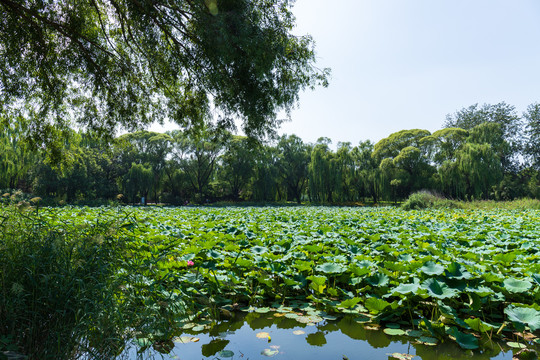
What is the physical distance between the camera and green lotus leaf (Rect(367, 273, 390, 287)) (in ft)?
7.95

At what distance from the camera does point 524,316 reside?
1860 mm

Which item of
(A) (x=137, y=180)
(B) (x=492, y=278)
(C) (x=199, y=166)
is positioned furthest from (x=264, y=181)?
(B) (x=492, y=278)

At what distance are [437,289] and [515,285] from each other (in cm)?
62

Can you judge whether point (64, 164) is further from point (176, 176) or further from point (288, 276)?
Answer: point (176, 176)

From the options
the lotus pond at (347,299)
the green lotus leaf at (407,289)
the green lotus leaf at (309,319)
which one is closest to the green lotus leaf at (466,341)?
the lotus pond at (347,299)

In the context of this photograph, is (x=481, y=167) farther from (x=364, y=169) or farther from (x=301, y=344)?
(x=301, y=344)

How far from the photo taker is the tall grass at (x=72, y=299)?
1.55 m

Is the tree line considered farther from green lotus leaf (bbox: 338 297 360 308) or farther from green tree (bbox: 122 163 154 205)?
green lotus leaf (bbox: 338 297 360 308)

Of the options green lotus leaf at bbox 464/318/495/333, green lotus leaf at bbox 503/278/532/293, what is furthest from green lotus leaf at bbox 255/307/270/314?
green lotus leaf at bbox 503/278/532/293

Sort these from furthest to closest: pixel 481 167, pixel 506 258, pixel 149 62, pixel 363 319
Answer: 1. pixel 481 167
2. pixel 149 62
3. pixel 506 258
4. pixel 363 319

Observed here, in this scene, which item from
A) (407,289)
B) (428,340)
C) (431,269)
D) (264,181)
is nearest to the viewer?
Result: (428,340)

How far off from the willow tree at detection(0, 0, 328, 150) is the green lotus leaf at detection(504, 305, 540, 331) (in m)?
2.94

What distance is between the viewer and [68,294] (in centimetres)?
162

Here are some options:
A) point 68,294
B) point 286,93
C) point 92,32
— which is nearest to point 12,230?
point 68,294
